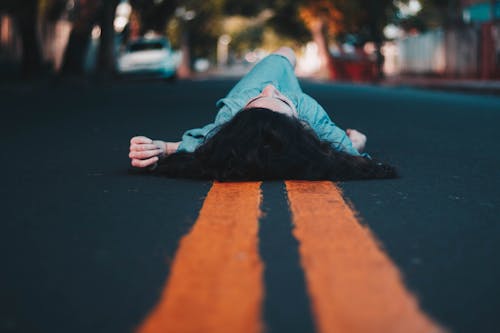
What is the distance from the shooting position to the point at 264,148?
582cm

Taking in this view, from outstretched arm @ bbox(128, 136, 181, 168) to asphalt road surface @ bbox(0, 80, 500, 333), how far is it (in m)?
0.20

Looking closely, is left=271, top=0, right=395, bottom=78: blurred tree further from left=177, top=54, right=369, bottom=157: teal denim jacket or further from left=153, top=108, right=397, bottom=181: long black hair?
left=153, top=108, right=397, bottom=181: long black hair

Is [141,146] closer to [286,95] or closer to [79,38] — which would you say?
[286,95]

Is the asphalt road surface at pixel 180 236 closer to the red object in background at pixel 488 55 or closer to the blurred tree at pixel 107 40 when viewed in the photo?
the red object in background at pixel 488 55

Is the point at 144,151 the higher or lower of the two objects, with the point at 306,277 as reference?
higher

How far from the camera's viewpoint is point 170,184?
6.22m

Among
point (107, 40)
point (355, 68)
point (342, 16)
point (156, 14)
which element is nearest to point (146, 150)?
point (107, 40)

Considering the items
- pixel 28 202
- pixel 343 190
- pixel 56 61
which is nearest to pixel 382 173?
pixel 343 190

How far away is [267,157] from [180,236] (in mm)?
1604

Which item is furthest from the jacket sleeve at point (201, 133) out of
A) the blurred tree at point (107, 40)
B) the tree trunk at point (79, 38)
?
the blurred tree at point (107, 40)

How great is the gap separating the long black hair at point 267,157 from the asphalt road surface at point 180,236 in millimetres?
131

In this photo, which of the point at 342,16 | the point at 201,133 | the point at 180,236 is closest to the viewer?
the point at 180,236

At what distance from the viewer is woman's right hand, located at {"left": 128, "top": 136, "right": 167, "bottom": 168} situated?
6391mm

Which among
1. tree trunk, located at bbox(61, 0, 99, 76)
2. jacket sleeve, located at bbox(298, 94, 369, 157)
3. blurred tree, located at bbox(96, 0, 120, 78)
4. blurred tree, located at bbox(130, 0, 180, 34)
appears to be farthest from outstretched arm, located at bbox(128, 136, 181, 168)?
blurred tree, located at bbox(130, 0, 180, 34)
